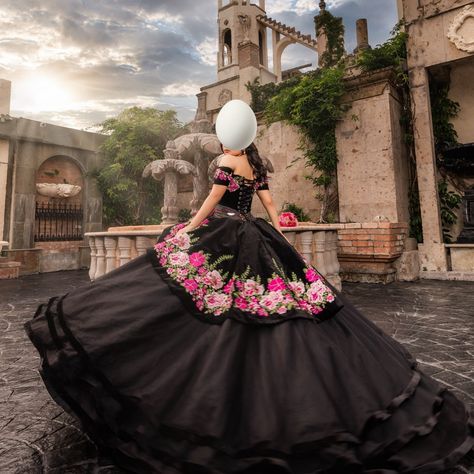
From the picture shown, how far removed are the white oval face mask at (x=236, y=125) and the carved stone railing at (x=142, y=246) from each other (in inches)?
122

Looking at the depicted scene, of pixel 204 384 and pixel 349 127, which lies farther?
pixel 349 127

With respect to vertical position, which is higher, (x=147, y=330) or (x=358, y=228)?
(x=358, y=228)

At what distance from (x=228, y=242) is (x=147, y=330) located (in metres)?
0.67

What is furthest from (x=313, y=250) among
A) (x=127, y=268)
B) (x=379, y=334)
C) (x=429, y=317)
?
(x=127, y=268)

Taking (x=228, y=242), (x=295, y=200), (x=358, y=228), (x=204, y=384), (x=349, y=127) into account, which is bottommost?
(x=204, y=384)

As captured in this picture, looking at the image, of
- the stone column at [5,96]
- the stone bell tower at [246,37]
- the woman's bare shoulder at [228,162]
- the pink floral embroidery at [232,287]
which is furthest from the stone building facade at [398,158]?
the stone bell tower at [246,37]

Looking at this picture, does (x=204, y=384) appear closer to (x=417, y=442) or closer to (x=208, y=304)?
(x=208, y=304)

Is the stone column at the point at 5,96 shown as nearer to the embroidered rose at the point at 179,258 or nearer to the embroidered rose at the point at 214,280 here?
the embroidered rose at the point at 179,258

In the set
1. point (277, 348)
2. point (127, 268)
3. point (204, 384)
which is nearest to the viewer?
point (204, 384)

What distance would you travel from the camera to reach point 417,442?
4.92 feet

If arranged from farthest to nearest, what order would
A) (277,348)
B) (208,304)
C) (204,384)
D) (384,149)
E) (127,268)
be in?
1. (384,149)
2. (127,268)
3. (208,304)
4. (277,348)
5. (204,384)

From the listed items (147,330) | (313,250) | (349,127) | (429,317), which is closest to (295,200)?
(349,127)

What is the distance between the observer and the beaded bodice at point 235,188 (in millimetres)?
2160

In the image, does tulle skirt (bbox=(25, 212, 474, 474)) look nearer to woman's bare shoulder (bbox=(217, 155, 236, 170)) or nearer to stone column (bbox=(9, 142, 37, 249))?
woman's bare shoulder (bbox=(217, 155, 236, 170))
